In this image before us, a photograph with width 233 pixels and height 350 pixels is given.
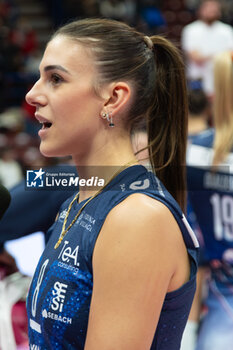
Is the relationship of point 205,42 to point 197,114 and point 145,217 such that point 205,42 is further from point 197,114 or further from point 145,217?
point 145,217

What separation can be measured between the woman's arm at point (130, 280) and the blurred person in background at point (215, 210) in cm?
132

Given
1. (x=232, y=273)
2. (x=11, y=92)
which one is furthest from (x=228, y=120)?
(x=11, y=92)

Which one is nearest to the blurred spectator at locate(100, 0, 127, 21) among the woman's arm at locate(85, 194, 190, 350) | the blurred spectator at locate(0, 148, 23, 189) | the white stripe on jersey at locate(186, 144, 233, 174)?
the blurred spectator at locate(0, 148, 23, 189)

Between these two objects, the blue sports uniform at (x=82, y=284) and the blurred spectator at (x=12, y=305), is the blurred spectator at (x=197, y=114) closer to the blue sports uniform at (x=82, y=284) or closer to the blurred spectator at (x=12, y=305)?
the blurred spectator at (x=12, y=305)

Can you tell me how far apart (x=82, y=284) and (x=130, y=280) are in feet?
0.38

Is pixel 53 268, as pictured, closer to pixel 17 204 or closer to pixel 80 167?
pixel 80 167

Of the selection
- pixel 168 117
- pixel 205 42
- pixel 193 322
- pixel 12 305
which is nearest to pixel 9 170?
pixel 205 42

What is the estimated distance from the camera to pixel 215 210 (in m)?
2.56

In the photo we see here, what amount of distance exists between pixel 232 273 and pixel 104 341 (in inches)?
62.5

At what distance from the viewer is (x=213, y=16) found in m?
6.54

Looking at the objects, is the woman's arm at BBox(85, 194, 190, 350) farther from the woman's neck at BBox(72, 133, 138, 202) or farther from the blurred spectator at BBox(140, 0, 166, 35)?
the blurred spectator at BBox(140, 0, 166, 35)

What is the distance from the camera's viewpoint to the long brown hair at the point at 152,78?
124cm

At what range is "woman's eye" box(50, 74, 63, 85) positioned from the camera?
1.20 metres

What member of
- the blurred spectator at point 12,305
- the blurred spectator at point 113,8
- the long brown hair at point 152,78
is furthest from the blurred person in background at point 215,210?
the blurred spectator at point 113,8
